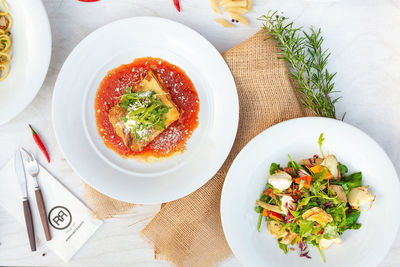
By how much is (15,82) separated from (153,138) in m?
1.13

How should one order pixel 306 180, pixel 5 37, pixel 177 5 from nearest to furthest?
pixel 306 180, pixel 5 37, pixel 177 5

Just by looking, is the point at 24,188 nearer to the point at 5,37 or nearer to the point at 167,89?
the point at 5,37

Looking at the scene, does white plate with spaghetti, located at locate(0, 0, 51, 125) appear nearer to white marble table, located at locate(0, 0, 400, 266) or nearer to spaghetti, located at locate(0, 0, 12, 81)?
spaghetti, located at locate(0, 0, 12, 81)

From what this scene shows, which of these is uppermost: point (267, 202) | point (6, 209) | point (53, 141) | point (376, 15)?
point (376, 15)

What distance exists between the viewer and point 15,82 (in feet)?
7.73

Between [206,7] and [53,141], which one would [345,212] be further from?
[53,141]

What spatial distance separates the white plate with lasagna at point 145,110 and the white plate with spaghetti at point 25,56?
170 millimetres

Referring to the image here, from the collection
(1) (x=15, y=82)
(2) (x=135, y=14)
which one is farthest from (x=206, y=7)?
(1) (x=15, y=82)

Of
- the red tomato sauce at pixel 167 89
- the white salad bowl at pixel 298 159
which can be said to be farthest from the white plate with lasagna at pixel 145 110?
the white salad bowl at pixel 298 159

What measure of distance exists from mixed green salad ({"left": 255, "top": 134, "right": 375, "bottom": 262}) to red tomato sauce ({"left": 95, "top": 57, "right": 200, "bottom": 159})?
79cm

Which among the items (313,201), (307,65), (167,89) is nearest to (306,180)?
(313,201)

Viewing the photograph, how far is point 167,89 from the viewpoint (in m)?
2.56

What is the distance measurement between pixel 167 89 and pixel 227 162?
783mm

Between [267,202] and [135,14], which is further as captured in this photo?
[135,14]
